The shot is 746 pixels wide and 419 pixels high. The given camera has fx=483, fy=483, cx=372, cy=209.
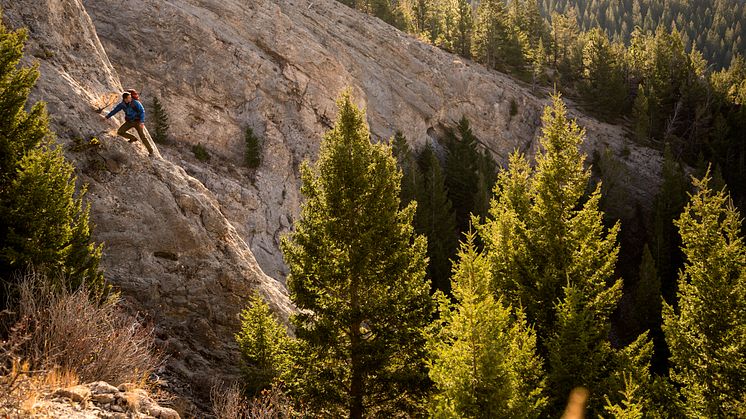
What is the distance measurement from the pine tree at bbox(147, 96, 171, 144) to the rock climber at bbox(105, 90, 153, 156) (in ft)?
46.3

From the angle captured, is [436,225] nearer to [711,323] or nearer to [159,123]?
[159,123]

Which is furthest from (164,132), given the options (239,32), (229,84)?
(239,32)

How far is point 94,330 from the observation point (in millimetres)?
9703

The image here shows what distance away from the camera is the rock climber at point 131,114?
618 inches

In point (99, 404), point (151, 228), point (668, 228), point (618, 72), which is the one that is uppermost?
point (99, 404)

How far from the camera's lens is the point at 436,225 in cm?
4225

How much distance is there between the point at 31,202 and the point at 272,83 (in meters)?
30.0

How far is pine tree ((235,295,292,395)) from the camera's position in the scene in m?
13.5

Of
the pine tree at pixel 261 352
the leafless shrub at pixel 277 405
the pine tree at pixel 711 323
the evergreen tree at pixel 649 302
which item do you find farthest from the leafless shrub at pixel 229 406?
the evergreen tree at pixel 649 302

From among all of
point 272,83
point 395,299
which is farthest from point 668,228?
point 395,299

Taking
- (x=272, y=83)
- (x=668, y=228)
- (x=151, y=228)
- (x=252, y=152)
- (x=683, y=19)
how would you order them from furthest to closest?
1. (x=683, y=19)
2. (x=668, y=228)
3. (x=272, y=83)
4. (x=252, y=152)
5. (x=151, y=228)

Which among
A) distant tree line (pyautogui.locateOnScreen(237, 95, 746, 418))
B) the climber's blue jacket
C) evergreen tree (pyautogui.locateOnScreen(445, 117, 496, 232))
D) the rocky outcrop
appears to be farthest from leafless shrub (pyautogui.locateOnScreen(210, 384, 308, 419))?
evergreen tree (pyautogui.locateOnScreen(445, 117, 496, 232))

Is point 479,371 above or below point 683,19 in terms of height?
below

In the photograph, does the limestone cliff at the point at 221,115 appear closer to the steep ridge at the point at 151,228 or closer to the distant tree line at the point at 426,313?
the steep ridge at the point at 151,228
